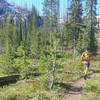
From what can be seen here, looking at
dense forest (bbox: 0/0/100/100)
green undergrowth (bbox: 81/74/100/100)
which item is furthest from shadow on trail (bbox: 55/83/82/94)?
green undergrowth (bbox: 81/74/100/100)

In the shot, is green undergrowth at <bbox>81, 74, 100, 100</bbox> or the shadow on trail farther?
the shadow on trail

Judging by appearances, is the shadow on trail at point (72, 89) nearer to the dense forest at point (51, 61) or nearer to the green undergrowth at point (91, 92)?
the dense forest at point (51, 61)

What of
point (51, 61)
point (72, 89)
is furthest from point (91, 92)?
point (51, 61)

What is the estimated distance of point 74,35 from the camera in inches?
1145

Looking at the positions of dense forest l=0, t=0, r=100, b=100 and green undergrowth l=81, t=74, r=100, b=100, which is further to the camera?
dense forest l=0, t=0, r=100, b=100

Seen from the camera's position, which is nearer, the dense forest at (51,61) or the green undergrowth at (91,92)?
the green undergrowth at (91,92)

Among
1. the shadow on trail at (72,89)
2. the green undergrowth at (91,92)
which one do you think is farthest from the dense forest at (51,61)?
the green undergrowth at (91,92)

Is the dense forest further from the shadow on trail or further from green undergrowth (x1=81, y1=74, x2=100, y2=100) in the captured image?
green undergrowth (x1=81, y1=74, x2=100, y2=100)

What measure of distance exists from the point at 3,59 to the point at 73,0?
18.8 metres

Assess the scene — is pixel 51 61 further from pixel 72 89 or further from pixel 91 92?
pixel 91 92

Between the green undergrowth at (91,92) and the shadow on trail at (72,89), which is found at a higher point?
the green undergrowth at (91,92)

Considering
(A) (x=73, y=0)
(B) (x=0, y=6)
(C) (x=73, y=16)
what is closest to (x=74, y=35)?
(C) (x=73, y=16)

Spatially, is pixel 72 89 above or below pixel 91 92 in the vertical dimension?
below

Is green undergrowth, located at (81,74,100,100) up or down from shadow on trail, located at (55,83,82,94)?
up
